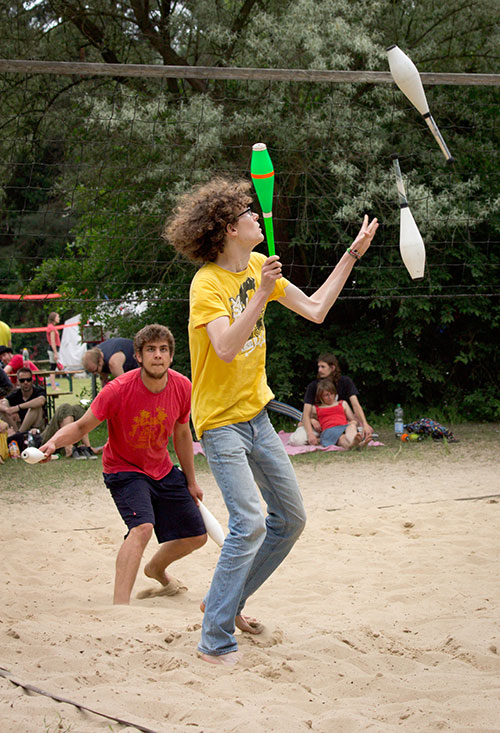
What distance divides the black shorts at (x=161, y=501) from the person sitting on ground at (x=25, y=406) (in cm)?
558

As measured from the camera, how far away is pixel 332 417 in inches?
A: 342

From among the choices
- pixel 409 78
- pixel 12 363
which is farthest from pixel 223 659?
pixel 12 363

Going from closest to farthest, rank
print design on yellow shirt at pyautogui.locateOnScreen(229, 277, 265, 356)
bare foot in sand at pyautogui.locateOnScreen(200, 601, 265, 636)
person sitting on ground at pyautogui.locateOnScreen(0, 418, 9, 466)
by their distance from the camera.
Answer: print design on yellow shirt at pyautogui.locateOnScreen(229, 277, 265, 356) → bare foot in sand at pyautogui.locateOnScreen(200, 601, 265, 636) → person sitting on ground at pyautogui.locateOnScreen(0, 418, 9, 466)

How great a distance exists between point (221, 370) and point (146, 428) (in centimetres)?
116

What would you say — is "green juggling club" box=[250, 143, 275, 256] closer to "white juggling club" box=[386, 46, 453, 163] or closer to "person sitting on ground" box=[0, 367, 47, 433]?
→ "white juggling club" box=[386, 46, 453, 163]

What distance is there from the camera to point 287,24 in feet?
28.6

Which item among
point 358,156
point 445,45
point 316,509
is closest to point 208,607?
point 316,509

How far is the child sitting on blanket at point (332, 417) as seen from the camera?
28.3 ft

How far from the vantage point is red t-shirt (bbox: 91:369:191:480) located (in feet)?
13.5

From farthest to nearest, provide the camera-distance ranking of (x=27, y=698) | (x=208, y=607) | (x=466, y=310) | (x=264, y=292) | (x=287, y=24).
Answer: (x=466, y=310) < (x=287, y=24) < (x=208, y=607) < (x=264, y=292) < (x=27, y=698)

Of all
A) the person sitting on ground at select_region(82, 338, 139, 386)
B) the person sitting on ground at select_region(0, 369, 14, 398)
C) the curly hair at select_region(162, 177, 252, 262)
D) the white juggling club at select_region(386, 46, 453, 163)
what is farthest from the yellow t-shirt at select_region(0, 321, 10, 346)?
the curly hair at select_region(162, 177, 252, 262)

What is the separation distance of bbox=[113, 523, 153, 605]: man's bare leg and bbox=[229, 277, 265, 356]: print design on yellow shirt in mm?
1308

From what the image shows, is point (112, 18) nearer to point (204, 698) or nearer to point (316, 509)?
point (316, 509)

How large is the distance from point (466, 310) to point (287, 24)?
4019 millimetres
